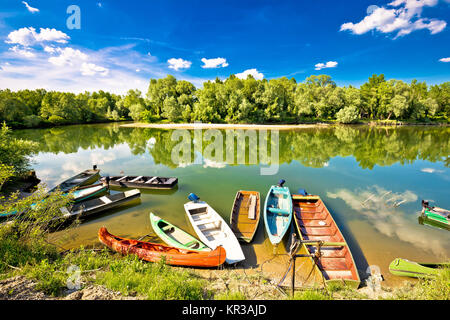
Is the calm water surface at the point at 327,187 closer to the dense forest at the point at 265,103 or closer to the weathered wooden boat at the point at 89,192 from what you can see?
the weathered wooden boat at the point at 89,192

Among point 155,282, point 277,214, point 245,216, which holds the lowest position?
point 245,216

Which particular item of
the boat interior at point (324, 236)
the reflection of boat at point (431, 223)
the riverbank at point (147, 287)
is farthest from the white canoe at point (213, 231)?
the reflection of boat at point (431, 223)

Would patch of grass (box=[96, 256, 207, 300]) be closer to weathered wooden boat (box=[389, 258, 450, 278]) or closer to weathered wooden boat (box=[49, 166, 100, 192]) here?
weathered wooden boat (box=[389, 258, 450, 278])

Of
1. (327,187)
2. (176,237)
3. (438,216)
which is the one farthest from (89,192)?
(438,216)

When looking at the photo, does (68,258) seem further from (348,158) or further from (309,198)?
(348,158)

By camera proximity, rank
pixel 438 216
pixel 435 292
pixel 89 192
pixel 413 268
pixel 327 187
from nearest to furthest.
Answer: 1. pixel 435 292
2. pixel 413 268
3. pixel 438 216
4. pixel 89 192
5. pixel 327 187

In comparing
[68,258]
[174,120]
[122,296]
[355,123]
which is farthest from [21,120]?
[355,123]

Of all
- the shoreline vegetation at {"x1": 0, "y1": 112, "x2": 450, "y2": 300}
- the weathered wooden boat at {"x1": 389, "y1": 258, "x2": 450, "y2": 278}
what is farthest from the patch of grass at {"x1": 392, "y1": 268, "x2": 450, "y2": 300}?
the weathered wooden boat at {"x1": 389, "y1": 258, "x2": 450, "y2": 278}

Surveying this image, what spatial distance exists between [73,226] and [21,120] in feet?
256

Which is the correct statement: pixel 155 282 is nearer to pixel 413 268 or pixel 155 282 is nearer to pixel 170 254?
pixel 170 254

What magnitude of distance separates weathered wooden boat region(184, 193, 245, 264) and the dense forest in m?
56.6

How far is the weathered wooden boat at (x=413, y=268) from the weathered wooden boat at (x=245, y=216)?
569cm

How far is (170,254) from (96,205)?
7825 mm

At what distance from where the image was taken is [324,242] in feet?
20.9
